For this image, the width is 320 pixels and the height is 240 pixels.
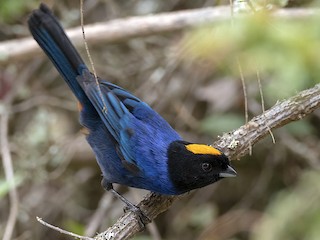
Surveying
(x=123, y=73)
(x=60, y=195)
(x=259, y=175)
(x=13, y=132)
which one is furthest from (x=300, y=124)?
(x=13, y=132)

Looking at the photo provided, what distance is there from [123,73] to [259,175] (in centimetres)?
153

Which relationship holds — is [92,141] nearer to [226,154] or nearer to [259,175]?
[226,154]

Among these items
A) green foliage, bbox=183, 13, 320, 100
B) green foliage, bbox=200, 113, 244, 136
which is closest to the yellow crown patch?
green foliage, bbox=183, 13, 320, 100

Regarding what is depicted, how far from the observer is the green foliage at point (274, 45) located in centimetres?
369

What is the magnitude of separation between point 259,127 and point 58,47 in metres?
1.47

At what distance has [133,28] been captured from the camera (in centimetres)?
477

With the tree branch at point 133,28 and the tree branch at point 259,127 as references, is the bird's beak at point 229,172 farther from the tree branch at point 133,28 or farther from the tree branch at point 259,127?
the tree branch at point 133,28

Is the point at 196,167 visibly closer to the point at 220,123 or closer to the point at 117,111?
the point at 117,111

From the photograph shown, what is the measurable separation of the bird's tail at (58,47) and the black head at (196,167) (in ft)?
2.76

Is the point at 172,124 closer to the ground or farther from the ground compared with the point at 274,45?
closer to the ground

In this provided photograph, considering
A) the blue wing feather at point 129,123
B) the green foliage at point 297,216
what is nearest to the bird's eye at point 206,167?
the blue wing feather at point 129,123

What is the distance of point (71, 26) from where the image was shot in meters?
5.74

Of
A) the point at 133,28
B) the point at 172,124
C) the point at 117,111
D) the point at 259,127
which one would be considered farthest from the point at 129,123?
the point at 172,124

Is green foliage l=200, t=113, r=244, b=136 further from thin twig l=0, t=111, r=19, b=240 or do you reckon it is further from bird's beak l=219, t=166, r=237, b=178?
bird's beak l=219, t=166, r=237, b=178
